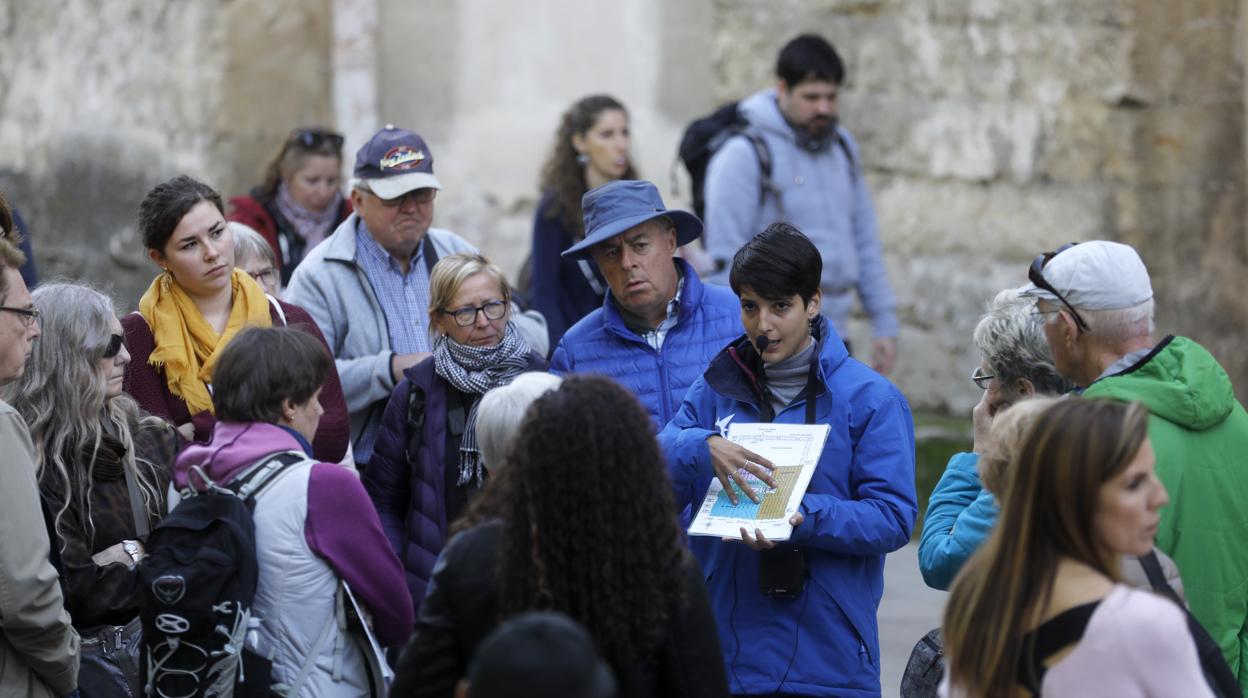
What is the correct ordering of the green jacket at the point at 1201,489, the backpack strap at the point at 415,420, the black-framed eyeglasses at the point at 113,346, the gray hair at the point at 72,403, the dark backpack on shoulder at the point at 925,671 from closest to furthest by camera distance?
the green jacket at the point at 1201,489 → the dark backpack on shoulder at the point at 925,671 → the gray hair at the point at 72,403 → the black-framed eyeglasses at the point at 113,346 → the backpack strap at the point at 415,420

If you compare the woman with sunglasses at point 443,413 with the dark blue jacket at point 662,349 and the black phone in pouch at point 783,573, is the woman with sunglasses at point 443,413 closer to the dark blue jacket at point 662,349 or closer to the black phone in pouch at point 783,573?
the dark blue jacket at point 662,349

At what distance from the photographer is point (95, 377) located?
13.5ft

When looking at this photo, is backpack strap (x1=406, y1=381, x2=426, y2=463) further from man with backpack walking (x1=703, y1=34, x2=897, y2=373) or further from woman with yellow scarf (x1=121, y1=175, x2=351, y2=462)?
man with backpack walking (x1=703, y1=34, x2=897, y2=373)

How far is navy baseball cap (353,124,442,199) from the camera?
5.41 meters

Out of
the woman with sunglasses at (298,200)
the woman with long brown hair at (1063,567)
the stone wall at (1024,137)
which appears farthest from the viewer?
the stone wall at (1024,137)

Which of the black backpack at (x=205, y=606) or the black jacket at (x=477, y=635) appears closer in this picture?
the black jacket at (x=477, y=635)

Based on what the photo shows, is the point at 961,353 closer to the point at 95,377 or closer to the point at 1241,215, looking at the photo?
the point at 1241,215

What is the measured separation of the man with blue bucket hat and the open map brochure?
1.76 feet

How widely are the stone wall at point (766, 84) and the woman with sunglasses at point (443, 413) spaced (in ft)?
13.5

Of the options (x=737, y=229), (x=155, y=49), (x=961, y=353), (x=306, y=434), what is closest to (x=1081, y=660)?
(x=306, y=434)

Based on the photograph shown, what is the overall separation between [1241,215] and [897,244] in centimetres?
174

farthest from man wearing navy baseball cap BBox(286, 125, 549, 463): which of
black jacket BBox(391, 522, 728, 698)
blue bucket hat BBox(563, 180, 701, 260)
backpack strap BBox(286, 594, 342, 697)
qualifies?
black jacket BBox(391, 522, 728, 698)

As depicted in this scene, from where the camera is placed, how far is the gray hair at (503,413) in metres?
3.38

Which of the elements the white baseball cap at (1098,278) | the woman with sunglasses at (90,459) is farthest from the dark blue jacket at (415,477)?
the white baseball cap at (1098,278)
